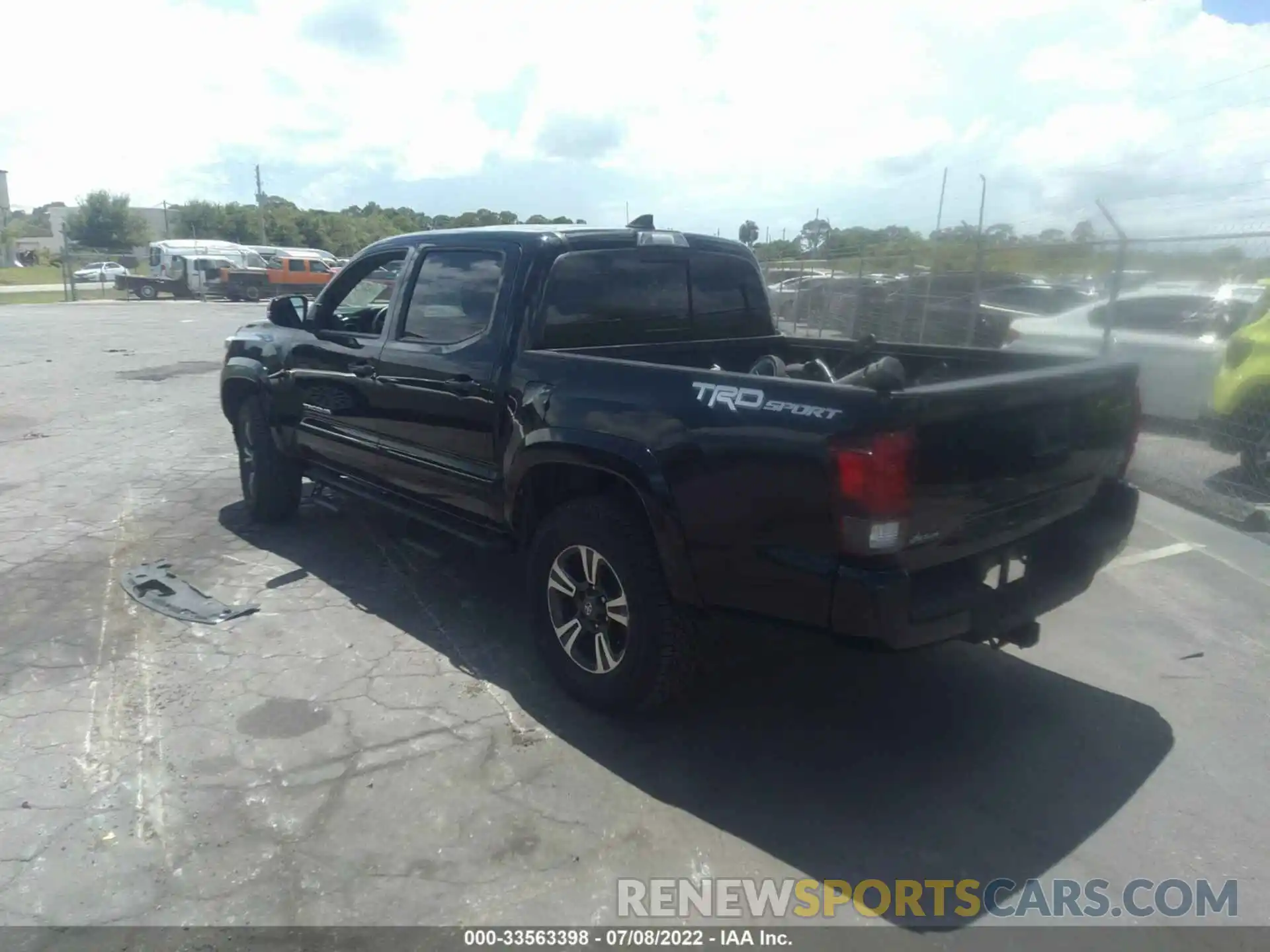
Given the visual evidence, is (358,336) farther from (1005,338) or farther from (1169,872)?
(1005,338)

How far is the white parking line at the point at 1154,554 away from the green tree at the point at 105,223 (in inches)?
2865

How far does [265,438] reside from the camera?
6426mm

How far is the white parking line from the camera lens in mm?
6008

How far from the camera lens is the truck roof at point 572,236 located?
448cm

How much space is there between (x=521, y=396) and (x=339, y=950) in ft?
7.39

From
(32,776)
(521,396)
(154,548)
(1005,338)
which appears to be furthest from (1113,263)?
(32,776)

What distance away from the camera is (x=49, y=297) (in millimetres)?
39594

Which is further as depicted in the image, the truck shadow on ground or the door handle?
the door handle

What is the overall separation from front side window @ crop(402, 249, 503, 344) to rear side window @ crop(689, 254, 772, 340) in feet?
3.55

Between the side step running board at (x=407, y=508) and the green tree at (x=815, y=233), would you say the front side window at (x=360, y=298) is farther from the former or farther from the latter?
the green tree at (x=815, y=233)

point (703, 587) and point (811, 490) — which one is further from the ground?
point (811, 490)

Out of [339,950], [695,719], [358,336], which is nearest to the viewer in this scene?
[339,950]

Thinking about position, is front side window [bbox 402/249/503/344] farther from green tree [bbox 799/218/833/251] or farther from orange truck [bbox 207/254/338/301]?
orange truck [bbox 207/254/338/301]

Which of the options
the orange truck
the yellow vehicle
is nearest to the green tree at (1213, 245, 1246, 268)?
the yellow vehicle
